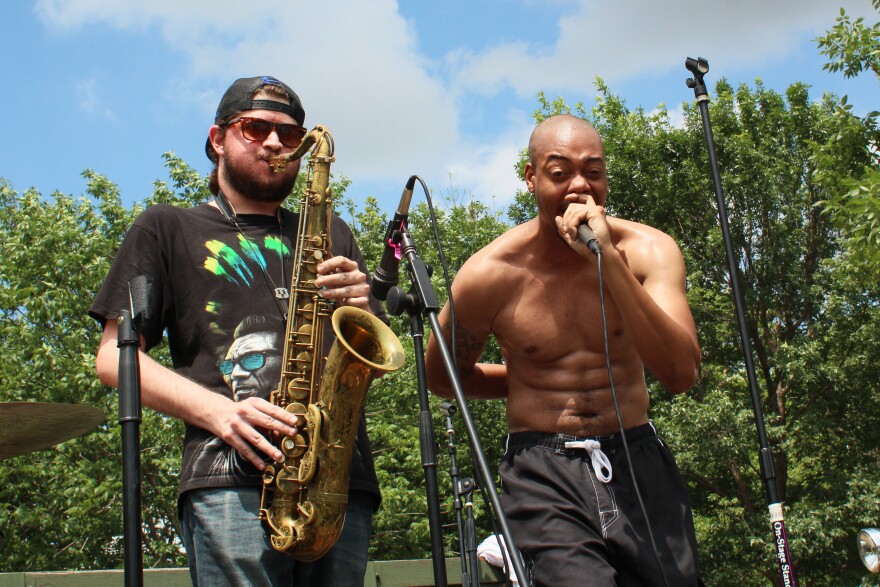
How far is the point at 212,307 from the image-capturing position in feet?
10.2

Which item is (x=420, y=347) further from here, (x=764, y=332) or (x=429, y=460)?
(x=764, y=332)

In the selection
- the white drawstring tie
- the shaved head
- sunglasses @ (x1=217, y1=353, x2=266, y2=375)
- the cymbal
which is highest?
the shaved head

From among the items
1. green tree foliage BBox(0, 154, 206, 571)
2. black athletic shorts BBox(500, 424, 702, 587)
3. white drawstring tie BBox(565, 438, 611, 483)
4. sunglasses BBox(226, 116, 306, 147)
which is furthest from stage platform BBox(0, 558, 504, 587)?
green tree foliage BBox(0, 154, 206, 571)

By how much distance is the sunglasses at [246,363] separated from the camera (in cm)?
302

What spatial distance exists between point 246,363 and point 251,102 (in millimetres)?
1141

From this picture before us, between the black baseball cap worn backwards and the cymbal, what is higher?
the black baseball cap worn backwards

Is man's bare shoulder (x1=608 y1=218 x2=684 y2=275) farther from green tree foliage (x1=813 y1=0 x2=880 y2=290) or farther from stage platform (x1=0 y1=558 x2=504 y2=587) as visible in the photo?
green tree foliage (x1=813 y1=0 x2=880 y2=290)

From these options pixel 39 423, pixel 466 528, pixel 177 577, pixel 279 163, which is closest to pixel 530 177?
pixel 279 163

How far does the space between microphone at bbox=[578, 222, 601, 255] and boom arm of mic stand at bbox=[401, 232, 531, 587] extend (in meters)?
0.60

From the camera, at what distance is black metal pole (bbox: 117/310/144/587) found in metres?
2.28

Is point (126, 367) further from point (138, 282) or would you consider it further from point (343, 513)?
point (343, 513)

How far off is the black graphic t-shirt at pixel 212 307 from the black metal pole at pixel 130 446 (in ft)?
1.56

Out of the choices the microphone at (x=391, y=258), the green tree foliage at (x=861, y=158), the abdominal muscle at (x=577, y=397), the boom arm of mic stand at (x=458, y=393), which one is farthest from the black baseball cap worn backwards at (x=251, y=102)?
the green tree foliage at (x=861, y=158)

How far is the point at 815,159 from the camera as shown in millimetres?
13688
